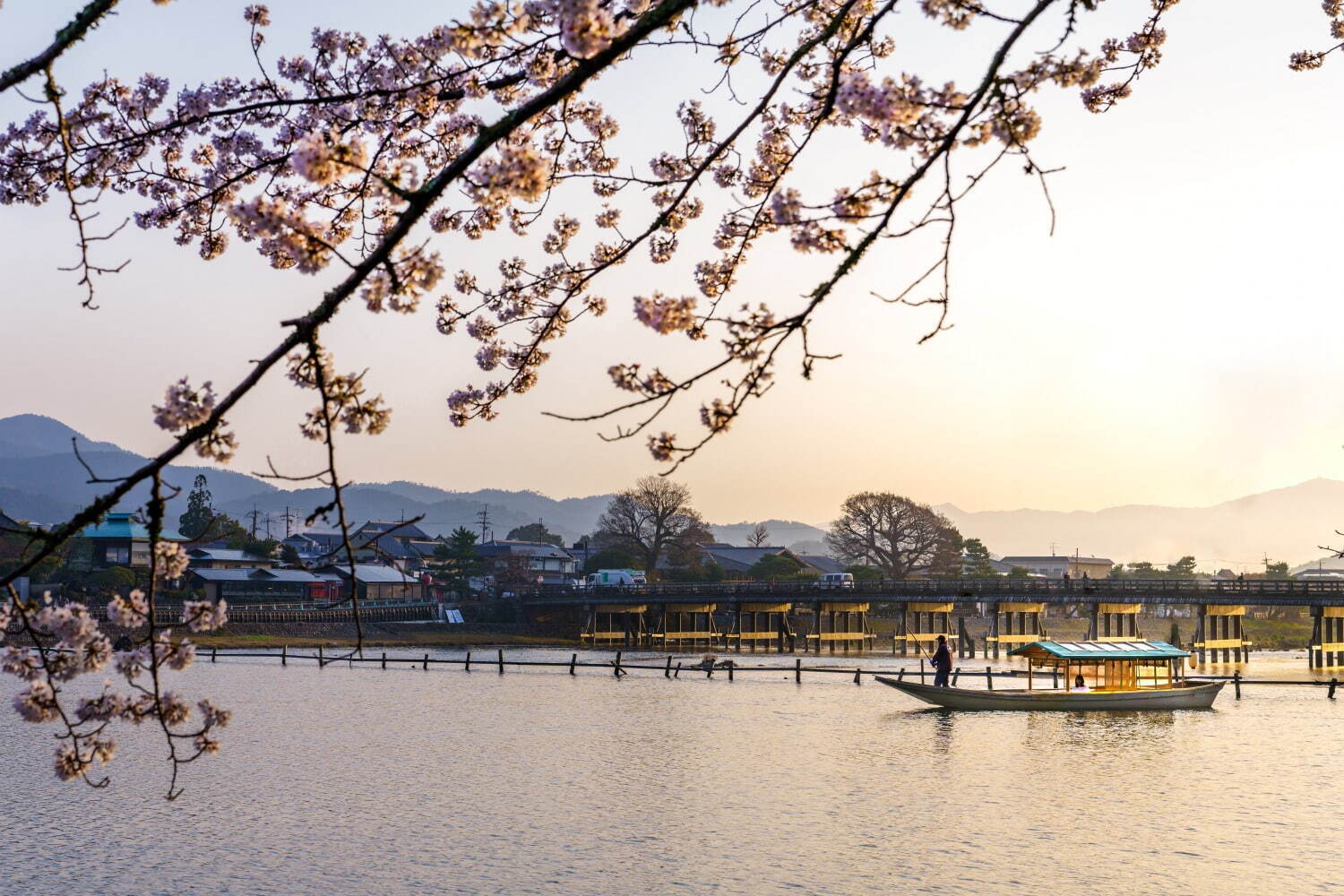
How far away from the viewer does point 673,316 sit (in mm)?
6238

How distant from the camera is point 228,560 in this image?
99438 mm

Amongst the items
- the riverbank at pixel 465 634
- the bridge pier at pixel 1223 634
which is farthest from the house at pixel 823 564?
the bridge pier at pixel 1223 634

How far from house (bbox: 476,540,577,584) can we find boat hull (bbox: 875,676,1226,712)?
8630 centimetres

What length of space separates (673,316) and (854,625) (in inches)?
4077

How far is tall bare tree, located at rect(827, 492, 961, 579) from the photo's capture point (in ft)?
397

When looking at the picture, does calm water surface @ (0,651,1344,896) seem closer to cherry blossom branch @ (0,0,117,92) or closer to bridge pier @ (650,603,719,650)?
cherry blossom branch @ (0,0,117,92)

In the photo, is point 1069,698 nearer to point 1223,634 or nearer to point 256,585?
point 1223,634

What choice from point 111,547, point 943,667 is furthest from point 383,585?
point 943,667

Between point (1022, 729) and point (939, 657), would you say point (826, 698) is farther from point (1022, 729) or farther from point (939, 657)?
point (1022, 729)

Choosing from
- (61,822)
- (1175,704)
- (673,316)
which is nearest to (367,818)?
(61,822)

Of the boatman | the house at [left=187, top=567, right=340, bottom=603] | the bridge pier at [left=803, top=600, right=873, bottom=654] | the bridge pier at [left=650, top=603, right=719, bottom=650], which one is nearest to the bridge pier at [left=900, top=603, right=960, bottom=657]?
the bridge pier at [left=803, top=600, right=873, bottom=654]

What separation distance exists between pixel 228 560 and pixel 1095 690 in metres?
78.2

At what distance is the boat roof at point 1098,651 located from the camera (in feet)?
128

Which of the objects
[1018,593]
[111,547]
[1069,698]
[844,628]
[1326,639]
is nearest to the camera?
[1069,698]
